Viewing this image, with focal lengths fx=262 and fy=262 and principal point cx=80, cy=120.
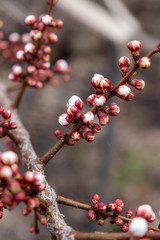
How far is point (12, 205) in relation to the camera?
2.05 ft

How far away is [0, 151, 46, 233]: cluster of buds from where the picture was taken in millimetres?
615

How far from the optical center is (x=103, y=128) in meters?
4.29

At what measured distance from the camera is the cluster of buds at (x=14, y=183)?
0.62m

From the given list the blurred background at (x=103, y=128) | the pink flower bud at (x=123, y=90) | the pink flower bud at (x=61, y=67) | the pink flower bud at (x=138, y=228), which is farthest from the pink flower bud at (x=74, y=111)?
the blurred background at (x=103, y=128)

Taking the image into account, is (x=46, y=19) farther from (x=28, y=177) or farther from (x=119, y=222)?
(x=119, y=222)

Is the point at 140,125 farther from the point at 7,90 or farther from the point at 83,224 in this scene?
the point at 7,90

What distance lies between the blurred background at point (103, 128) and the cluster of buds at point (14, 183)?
8.51 feet

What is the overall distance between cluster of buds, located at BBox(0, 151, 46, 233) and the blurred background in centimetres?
260

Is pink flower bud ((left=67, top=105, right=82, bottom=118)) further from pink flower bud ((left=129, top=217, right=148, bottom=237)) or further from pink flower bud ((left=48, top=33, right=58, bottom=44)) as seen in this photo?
pink flower bud ((left=48, top=33, right=58, bottom=44))

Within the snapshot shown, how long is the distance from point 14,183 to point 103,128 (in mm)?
3715

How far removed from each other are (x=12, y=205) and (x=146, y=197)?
4.92 meters

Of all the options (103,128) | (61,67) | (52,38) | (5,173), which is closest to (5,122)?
(5,173)

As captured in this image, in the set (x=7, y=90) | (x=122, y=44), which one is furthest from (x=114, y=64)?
(x=7, y=90)

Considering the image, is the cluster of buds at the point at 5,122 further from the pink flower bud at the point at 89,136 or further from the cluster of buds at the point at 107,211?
the cluster of buds at the point at 107,211
